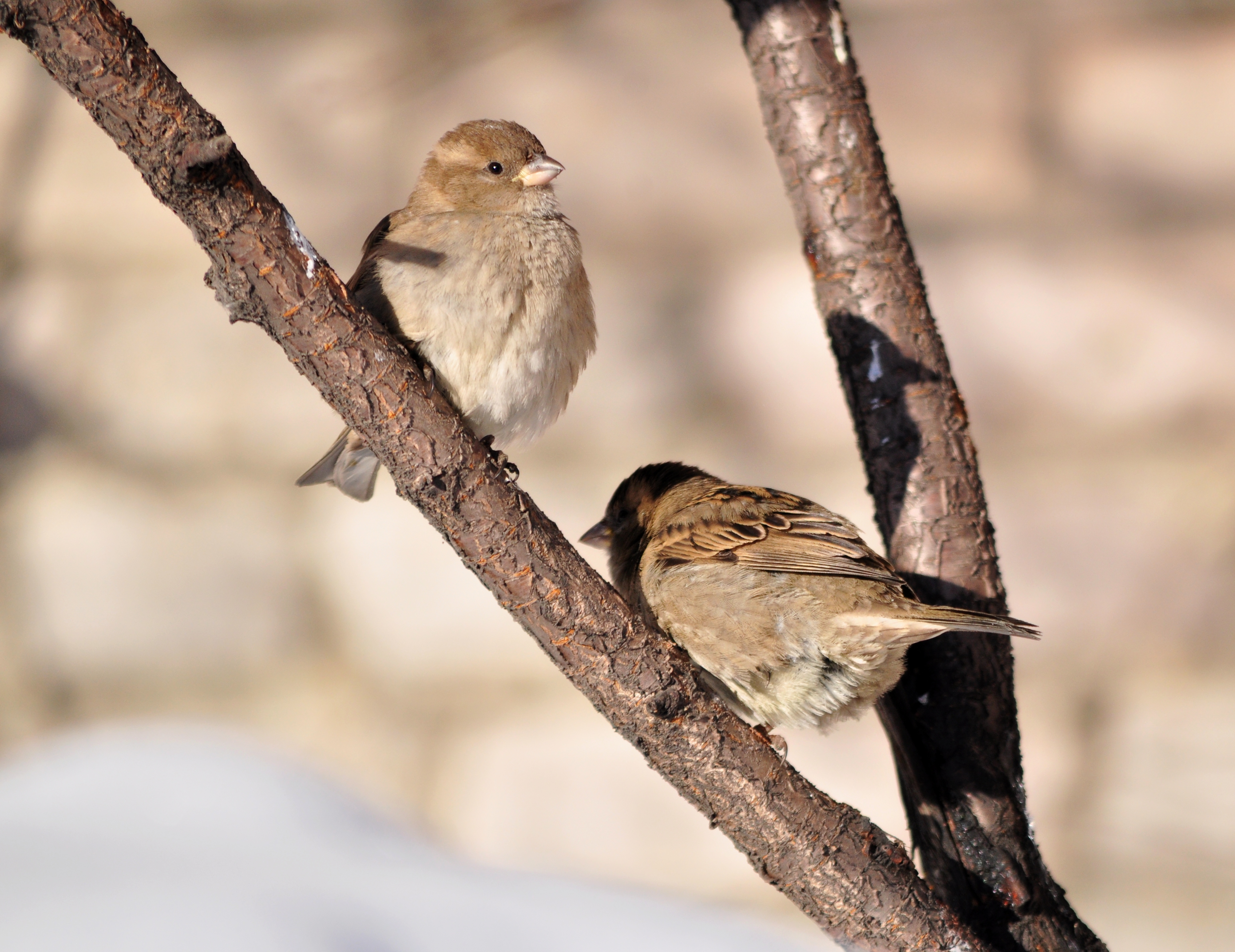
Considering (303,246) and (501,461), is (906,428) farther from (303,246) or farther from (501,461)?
(303,246)

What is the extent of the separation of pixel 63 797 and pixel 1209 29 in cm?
535

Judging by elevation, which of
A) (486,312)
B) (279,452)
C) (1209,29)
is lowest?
(486,312)

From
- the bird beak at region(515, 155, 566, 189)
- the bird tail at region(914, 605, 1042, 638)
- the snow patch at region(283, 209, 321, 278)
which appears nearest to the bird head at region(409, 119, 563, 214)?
the bird beak at region(515, 155, 566, 189)

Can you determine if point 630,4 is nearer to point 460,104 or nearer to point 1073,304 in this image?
point 460,104

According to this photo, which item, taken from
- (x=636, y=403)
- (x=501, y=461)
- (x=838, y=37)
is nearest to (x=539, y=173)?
(x=838, y=37)

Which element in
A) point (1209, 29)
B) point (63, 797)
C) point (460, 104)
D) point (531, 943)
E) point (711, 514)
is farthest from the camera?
point (460, 104)

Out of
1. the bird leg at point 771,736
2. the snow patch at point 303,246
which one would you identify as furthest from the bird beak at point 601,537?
the snow patch at point 303,246

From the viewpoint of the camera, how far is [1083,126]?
4.96m

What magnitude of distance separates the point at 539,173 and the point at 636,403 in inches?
106

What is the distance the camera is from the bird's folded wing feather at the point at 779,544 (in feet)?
7.23

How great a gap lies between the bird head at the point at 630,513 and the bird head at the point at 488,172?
72 centimetres

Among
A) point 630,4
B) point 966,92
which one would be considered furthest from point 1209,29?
point 630,4

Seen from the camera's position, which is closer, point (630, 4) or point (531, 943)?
point (531, 943)

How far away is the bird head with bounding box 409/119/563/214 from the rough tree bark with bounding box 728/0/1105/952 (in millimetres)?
542
